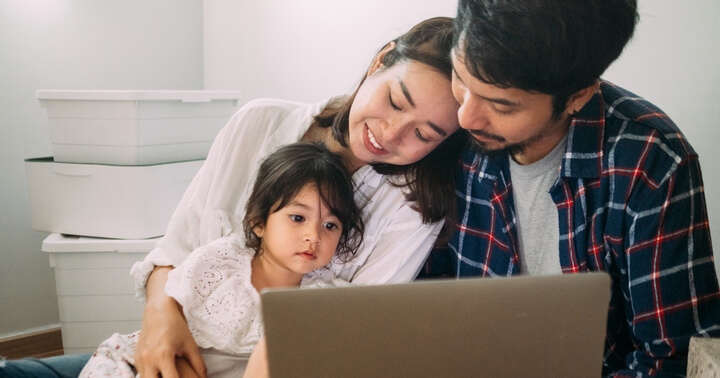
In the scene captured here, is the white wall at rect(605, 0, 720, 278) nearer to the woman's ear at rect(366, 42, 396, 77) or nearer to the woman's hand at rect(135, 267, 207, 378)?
the woman's ear at rect(366, 42, 396, 77)

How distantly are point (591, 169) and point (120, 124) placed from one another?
1405 mm

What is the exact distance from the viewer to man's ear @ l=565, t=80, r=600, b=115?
1107mm

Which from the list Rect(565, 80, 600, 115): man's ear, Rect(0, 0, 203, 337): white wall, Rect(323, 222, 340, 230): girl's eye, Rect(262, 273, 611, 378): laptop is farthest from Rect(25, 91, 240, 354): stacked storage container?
Rect(262, 273, 611, 378): laptop

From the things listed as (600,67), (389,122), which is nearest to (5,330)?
(389,122)

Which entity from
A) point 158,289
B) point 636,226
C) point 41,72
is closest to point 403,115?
point 636,226

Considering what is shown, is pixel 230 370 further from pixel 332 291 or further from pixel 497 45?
pixel 497 45

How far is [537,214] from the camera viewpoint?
4.29 ft

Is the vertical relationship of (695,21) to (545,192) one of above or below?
above

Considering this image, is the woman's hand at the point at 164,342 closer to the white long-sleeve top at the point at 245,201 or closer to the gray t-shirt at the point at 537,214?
the white long-sleeve top at the point at 245,201

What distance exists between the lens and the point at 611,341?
122 centimetres

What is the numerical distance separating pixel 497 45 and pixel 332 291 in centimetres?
56

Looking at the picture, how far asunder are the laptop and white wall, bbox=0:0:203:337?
6.70ft

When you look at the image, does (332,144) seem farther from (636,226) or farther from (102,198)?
(102,198)

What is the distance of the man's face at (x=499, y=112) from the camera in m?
1.09
